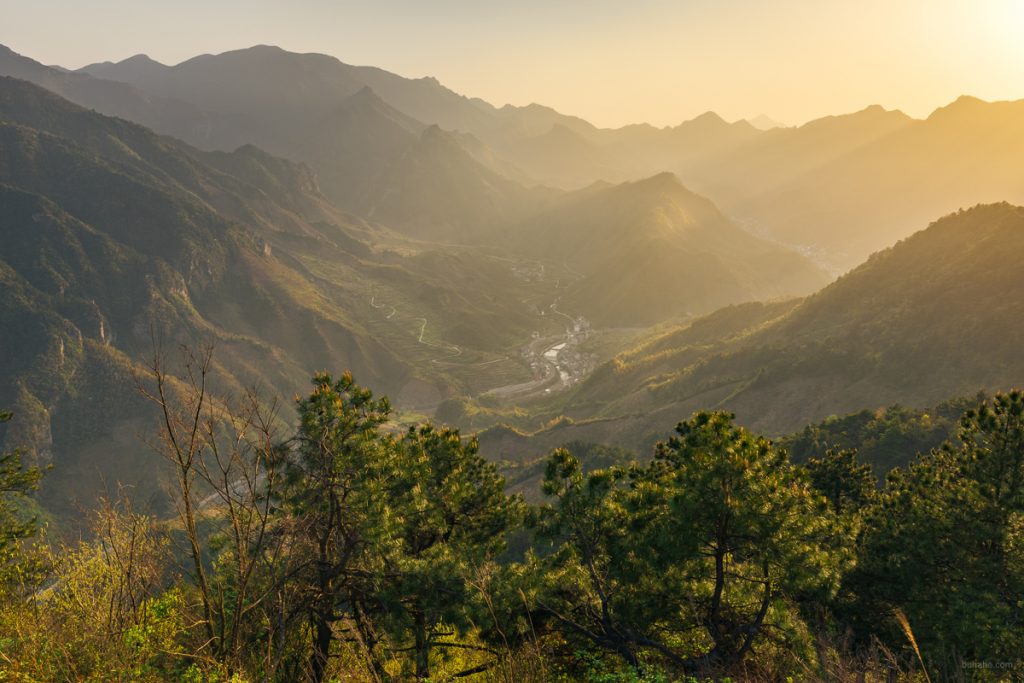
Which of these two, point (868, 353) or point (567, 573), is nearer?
point (567, 573)

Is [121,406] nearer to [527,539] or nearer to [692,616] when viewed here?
[527,539]

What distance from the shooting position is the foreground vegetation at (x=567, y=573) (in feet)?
47.9

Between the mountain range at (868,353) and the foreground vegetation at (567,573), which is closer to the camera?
the foreground vegetation at (567,573)

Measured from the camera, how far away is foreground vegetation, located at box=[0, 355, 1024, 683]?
1459 cm

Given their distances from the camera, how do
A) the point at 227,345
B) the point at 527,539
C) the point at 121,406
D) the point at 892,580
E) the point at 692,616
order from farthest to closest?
the point at 227,345, the point at 121,406, the point at 527,539, the point at 892,580, the point at 692,616

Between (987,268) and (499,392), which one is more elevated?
(987,268)

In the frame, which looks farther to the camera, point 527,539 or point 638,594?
point 527,539

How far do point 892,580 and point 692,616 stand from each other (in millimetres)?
9871

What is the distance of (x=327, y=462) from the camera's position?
62.4 ft

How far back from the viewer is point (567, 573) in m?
17.8

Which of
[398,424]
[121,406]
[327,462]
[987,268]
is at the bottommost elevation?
[398,424]

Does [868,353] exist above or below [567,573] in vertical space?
above

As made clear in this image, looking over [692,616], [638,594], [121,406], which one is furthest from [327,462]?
[121,406]

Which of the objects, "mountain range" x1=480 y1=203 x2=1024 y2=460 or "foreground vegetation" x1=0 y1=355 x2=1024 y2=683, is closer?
"foreground vegetation" x1=0 y1=355 x2=1024 y2=683
